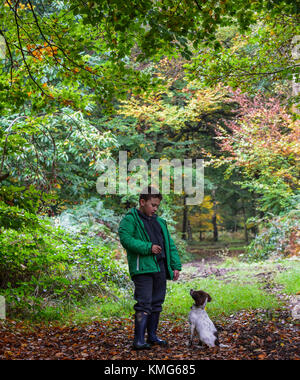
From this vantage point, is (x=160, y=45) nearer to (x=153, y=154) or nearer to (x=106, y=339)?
(x=106, y=339)

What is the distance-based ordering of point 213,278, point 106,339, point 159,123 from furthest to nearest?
point 159,123
point 213,278
point 106,339

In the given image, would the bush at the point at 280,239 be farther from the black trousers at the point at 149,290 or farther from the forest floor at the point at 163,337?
the black trousers at the point at 149,290

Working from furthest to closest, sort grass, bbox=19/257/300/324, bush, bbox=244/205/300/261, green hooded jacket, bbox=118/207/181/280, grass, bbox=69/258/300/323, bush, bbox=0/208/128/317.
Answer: bush, bbox=244/205/300/261 → grass, bbox=69/258/300/323 → grass, bbox=19/257/300/324 → bush, bbox=0/208/128/317 → green hooded jacket, bbox=118/207/181/280

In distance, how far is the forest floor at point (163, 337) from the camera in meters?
3.76

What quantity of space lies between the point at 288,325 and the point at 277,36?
3.91m

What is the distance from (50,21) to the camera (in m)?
4.77

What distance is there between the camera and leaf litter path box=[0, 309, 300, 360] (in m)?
3.75

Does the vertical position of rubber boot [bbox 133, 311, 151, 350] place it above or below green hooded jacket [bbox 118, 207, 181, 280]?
below

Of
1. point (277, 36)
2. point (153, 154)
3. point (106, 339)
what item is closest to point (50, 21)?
point (277, 36)

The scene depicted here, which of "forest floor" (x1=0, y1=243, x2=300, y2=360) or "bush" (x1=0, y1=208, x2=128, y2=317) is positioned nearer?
"forest floor" (x1=0, y1=243, x2=300, y2=360)

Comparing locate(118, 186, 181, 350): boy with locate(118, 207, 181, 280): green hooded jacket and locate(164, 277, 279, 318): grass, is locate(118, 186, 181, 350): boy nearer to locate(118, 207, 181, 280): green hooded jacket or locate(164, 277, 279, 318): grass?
locate(118, 207, 181, 280): green hooded jacket

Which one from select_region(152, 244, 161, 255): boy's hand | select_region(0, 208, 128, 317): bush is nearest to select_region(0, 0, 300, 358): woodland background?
select_region(0, 208, 128, 317): bush

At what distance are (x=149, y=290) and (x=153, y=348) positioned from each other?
2.03 feet

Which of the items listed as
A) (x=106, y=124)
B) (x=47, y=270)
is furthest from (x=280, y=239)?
(x=47, y=270)
